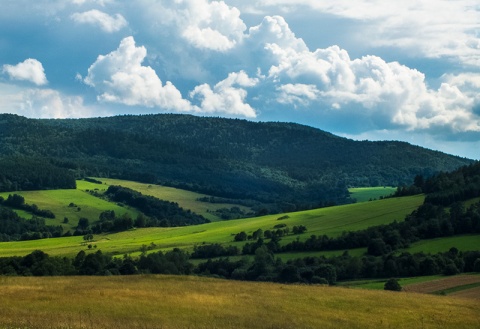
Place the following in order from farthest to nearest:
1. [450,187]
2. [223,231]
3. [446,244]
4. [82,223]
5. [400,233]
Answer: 1. [82,223]
2. [450,187]
3. [223,231]
4. [400,233]
5. [446,244]

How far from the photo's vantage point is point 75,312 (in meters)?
34.1

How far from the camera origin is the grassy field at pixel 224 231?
12231 cm

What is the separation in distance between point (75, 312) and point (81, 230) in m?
141

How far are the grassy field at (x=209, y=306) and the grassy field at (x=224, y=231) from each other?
7024cm

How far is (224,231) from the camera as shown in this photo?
14262 centimetres

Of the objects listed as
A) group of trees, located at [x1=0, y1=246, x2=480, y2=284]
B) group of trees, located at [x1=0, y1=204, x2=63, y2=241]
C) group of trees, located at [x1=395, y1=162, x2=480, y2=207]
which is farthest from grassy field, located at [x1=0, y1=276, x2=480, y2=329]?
group of trees, located at [x1=0, y1=204, x2=63, y2=241]

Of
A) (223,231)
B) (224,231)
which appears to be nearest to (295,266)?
(224,231)

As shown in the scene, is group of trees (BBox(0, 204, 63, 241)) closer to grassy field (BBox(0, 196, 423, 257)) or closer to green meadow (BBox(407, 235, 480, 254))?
grassy field (BBox(0, 196, 423, 257))

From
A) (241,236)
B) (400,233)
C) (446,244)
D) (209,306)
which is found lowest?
(241,236)

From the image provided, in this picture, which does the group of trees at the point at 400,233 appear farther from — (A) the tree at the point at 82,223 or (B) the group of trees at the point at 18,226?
(B) the group of trees at the point at 18,226

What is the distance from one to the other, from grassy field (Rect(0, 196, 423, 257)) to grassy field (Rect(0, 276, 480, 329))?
70238 mm

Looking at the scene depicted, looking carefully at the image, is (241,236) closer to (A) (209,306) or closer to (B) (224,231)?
(B) (224,231)

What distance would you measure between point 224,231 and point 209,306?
105m

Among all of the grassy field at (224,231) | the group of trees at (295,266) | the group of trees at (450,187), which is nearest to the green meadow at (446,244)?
the group of trees at (295,266)
